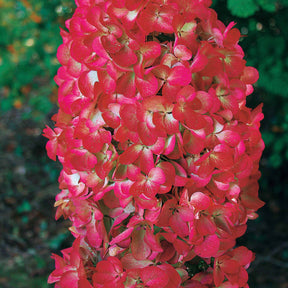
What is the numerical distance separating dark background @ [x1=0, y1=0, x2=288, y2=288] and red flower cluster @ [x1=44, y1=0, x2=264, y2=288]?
1.78 ft

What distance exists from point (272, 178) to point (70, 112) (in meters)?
2.28

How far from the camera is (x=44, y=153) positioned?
3857mm

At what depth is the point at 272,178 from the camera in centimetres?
290

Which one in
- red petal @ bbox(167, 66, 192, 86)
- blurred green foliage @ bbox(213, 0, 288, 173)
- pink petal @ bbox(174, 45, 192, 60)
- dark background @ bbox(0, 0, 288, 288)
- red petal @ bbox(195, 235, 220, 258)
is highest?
pink petal @ bbox(174, 45, 192, 60)

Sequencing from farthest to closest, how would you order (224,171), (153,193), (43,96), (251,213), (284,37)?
(43,96), (284,37), (251,213), (224,171), (153,193)

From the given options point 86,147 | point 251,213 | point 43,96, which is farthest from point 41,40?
point 251,213

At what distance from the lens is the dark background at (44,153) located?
6.14 ft

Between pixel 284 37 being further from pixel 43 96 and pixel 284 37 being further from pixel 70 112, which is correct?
pixel 43 96

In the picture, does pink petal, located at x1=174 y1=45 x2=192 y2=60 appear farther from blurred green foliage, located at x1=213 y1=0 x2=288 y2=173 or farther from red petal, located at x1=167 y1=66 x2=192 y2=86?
blurred green foliage, located at x1=213 y1=0 x2=288 y2=173

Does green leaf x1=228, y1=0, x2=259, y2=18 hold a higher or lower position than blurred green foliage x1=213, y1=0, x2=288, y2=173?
higher

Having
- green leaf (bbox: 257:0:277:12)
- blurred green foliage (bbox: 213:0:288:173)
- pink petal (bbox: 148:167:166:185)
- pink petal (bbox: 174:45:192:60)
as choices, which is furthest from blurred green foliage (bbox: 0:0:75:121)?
pink petal (bbox: 148:167:166:185)

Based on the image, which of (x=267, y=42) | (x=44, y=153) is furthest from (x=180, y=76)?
(x=44, y=153)

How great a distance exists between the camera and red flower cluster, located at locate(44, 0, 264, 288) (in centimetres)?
91

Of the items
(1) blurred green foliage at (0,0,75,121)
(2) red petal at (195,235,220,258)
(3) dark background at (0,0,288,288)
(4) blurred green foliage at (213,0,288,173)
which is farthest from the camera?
(1) blurred green foliage at (0,0,75,121)
